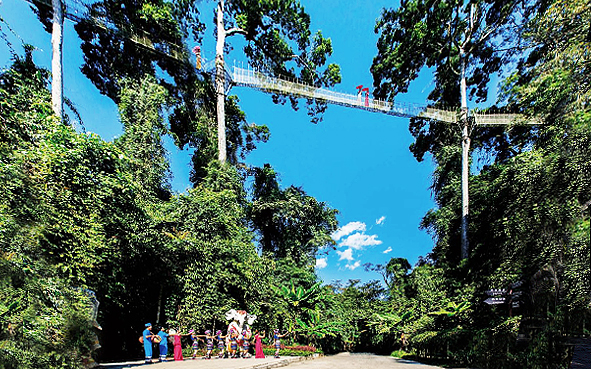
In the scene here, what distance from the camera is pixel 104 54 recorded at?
15.2 meters

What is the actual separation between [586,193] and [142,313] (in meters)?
11.0

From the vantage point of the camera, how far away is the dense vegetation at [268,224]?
2.87 meters

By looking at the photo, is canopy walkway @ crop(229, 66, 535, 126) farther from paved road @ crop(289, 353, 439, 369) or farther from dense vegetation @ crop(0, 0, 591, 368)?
paved road @ crop(289, 353, 439, 369)

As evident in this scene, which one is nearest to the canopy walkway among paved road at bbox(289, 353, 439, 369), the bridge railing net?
the bridge railing net

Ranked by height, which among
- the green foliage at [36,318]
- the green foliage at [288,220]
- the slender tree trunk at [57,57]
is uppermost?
the slender tree trunk at [57,57]

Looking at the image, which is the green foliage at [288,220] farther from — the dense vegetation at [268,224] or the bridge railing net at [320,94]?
the bridge railing net at [320,94]

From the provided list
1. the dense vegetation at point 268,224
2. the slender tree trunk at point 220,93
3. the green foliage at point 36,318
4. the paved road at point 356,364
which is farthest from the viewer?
the slender tree trunk at point 220,93

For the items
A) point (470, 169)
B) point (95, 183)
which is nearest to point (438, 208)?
point (470, 169)

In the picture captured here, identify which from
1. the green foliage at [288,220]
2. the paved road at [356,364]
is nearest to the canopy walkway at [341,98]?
the green foliage at [288,220]

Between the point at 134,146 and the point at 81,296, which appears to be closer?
the point at 81,296

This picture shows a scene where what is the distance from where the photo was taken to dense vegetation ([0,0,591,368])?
113 inches

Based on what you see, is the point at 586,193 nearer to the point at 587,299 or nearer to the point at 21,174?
the point at 587,299

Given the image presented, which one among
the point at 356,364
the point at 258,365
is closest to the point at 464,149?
the point at 356,364

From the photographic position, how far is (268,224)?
1956 cm
